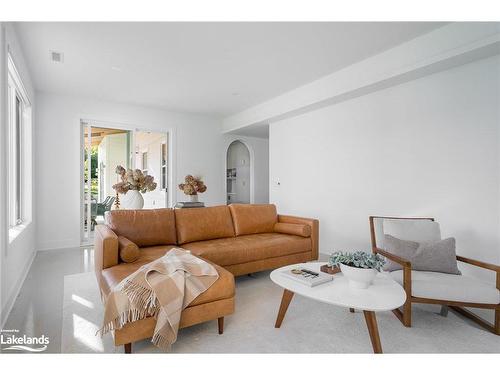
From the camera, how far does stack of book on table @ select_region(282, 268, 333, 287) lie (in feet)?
6.41

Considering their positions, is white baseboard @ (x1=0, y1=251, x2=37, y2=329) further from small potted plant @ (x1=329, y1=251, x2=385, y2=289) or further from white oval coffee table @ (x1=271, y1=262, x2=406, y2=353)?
small potted plant @ (x1=329, y1=251, x2=385, y2=289)

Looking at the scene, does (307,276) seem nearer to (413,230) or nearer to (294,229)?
(413,230)

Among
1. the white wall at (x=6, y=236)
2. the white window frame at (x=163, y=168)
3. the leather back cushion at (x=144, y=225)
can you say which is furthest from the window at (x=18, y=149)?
the white window frame at (x=163, y=168)

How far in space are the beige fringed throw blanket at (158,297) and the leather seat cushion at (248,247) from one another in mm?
812

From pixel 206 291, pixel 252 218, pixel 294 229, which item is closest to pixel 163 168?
pixel 252 218

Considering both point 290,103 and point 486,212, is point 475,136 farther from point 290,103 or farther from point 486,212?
point 290,103

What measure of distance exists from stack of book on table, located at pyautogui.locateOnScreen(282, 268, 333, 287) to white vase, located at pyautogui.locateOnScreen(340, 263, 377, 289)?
0.19 meters

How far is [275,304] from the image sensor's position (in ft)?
8.12

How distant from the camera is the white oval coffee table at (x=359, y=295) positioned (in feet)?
5.45

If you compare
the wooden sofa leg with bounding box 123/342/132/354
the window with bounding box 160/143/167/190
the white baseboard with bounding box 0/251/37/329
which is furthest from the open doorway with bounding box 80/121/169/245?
the wooden sofa leg with bounding box 123/342/132/354

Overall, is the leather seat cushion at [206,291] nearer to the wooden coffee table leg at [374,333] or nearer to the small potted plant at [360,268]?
the small potted plant at [360,268]
